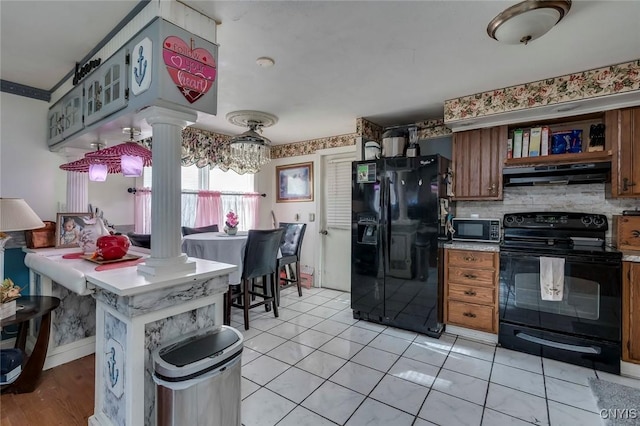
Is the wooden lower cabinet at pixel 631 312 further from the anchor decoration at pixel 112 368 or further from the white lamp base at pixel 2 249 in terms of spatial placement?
the white lamp base at pixel 2 249

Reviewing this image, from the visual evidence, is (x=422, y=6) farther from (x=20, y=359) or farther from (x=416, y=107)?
(x=20, y=359)

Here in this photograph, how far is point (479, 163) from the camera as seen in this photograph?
2.96m

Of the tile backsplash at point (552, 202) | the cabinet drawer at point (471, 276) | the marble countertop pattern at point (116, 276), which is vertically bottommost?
the cabinet drawer at point (471, 276)

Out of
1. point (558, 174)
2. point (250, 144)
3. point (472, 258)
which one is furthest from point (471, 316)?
point (250, 144)

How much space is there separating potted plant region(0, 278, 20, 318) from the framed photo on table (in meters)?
0.48

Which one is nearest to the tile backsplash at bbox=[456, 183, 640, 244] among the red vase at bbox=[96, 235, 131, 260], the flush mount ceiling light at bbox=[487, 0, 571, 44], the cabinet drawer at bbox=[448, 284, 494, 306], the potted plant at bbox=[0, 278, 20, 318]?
the cabinet drawer at bbox=[448, 284, 494, 306]

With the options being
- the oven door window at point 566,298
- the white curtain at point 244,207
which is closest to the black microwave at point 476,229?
the oven door window at point 566,298

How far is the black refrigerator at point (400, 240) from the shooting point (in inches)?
112

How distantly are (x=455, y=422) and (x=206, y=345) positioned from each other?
151cm

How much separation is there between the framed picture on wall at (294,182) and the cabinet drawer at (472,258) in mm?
2446

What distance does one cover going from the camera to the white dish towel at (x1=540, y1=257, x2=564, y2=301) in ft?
7.82

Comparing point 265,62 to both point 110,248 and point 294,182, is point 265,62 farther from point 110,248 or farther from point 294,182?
point 294,182

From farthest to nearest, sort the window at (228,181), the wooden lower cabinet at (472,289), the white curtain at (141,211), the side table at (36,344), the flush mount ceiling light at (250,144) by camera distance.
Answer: the window at (228,181), the white curtain at (141,211), the flush mount ceiling light at (250,144), the wooden lower cabinet at (472,289), the side table at (36,344)

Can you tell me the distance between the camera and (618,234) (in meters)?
2.39
